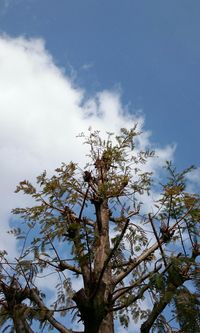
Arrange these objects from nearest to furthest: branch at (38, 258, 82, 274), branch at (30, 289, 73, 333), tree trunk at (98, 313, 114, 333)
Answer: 1. branch at (30, 289, 73, 333)
2. tree trunk at (98, 313, 114, 333)
3. branch at (38, 258, 82, 274)

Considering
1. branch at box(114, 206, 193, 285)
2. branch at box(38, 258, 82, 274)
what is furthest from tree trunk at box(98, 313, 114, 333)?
branch at box(38, 258, 82, 274)

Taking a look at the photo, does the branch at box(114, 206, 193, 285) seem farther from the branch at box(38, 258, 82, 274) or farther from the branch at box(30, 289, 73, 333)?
the branch at box(30, 289, 73, 333)

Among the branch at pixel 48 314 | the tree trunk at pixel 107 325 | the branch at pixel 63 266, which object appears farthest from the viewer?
the branch at pixel 63 266

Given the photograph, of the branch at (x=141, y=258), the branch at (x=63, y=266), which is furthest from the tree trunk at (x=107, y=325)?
the branch at (x=63, y=266)

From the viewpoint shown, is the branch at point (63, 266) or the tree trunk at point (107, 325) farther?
the branch at point (63, 266)

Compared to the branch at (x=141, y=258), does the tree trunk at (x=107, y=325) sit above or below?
below

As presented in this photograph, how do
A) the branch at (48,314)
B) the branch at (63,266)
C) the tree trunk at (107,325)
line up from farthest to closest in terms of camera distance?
the branch at (63,266) < the tree trunk at (107,325) < the branch at (48,314)

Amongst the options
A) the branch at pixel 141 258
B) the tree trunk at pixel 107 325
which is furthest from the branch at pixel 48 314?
the branch at pixel 141 258

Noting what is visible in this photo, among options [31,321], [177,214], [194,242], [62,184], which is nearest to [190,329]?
[194,242]

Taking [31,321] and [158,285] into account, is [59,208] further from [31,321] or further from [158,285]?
[158,285]

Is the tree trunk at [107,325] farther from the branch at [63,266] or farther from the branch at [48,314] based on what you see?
the branch at [63,266]

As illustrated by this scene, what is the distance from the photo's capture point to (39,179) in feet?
26.1

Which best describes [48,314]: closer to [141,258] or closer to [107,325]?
[107,325]

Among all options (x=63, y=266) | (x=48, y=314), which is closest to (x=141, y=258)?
(x=63, y=266)
